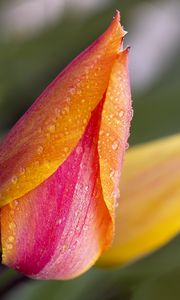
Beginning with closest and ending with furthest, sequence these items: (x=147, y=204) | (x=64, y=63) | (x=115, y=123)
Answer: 1. (x=115, y=123)
2. (x=147, y=204)
3. (x=64, y=63)

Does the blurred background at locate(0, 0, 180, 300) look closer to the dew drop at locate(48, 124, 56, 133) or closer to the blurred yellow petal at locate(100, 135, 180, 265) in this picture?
the blurred yellow petal at locate(100, 135, 180, 265)

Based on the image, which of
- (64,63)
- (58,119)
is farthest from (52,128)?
(64,63)

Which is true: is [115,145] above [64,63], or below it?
below

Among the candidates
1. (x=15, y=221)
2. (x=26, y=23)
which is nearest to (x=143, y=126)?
(x=26, y=23)

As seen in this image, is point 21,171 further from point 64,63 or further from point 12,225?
point 64,63

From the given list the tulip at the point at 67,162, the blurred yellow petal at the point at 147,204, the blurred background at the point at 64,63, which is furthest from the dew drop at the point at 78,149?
the blurred background at the point at 64,63

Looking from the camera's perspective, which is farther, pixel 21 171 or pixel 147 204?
pixel 147 204

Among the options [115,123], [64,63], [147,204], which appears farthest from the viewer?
[64,63]

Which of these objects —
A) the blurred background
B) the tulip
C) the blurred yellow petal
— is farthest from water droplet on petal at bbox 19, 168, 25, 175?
the blurred background
